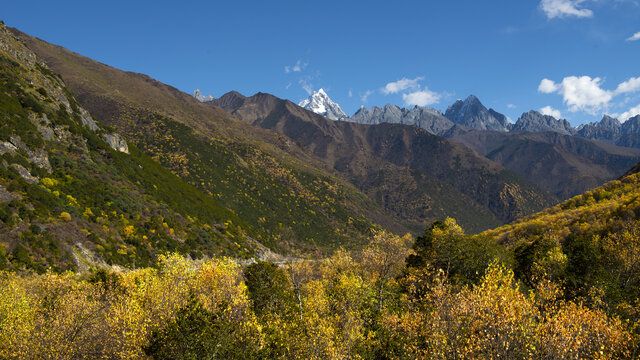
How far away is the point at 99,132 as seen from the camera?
162 m

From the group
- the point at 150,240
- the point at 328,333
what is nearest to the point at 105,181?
the point at 150,240

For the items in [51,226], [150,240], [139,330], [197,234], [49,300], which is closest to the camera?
[139,330]

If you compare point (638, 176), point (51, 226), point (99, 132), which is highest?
point (638, 176)

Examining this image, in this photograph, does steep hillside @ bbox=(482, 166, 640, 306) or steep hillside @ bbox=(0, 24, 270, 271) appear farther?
steep hillside @ bbox=(0, 24, 270, 271)

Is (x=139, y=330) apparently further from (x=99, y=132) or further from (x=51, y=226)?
(x=99, y=132)

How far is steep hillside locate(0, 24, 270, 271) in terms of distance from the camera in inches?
3066

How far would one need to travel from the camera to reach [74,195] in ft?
343

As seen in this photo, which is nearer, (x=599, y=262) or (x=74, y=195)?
(x=599, y=262)

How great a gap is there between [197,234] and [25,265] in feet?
266

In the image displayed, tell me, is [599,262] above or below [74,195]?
above

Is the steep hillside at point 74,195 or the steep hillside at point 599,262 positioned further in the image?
the steep hillside at point 74,195

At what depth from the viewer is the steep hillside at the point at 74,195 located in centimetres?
7788

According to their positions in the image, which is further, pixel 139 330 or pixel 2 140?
pixel 2 140

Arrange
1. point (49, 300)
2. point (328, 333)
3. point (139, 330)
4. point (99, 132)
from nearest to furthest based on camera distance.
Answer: point (139, 330)
point (328, 333)
point (49, 300)
point (99, 132)
